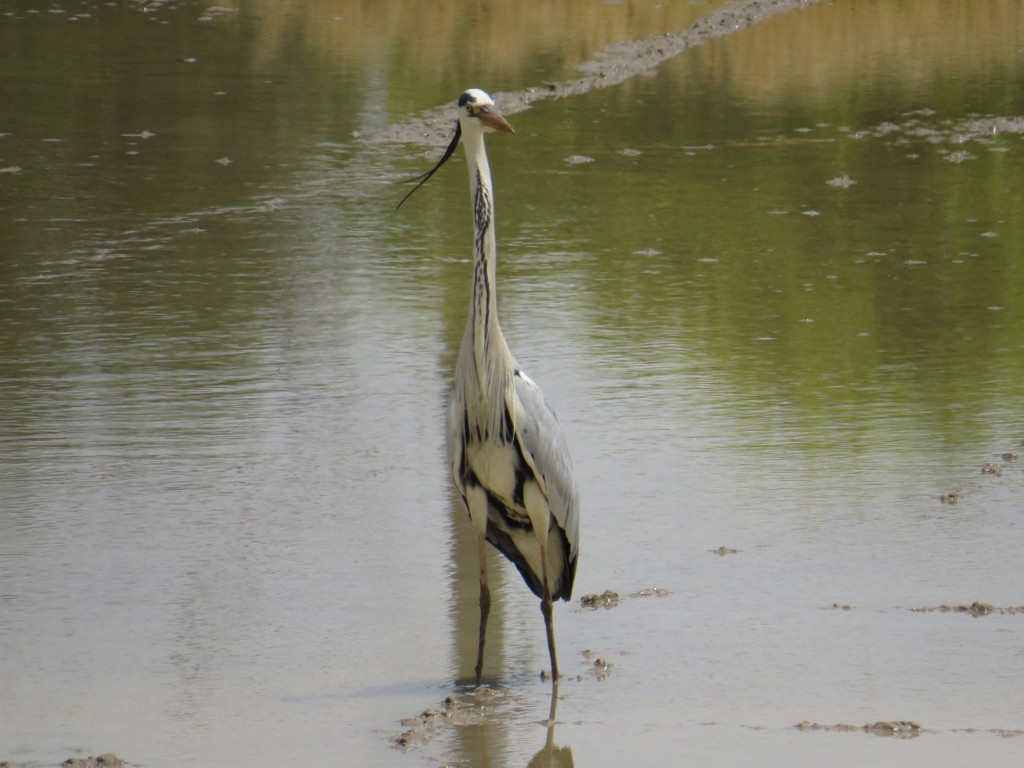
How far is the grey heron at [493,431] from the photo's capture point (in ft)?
14.9

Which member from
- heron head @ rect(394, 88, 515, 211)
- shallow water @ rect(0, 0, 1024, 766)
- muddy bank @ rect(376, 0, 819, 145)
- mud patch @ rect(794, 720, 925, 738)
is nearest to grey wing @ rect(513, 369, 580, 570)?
Result: shallow water @ rect(0, 0, 1024, 766)

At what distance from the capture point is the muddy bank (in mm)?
12578

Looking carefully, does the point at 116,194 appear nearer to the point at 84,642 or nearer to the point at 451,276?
the point at 451,276

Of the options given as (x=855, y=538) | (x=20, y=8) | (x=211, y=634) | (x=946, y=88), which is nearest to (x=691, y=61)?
(x=946, y=88)

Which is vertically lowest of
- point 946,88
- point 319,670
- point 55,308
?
point 319,670

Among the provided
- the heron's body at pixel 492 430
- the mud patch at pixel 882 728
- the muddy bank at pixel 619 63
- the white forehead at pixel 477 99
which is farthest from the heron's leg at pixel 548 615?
the muddy bank at pixel 619 63

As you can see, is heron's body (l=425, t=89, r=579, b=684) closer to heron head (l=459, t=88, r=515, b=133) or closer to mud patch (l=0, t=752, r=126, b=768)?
heron head (l=459, t=88, r=515, b=133)

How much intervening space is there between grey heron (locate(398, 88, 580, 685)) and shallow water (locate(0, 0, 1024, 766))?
0.42m

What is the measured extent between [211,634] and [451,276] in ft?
14.4

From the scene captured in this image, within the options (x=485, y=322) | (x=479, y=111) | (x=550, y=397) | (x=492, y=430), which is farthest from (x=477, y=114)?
(x=550, y=397)

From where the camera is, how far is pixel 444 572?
5.33 meters

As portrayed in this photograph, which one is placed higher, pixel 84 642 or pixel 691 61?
pixel 691 61

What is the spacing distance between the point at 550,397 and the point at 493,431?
8.35 ft

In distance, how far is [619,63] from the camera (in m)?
15.3
